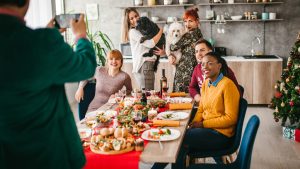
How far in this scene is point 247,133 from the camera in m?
2.39

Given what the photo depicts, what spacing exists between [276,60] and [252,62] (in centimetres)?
37

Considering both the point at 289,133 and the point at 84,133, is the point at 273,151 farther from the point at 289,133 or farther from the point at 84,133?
the point at 84,133

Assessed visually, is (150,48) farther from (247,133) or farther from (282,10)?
→ (282,10)

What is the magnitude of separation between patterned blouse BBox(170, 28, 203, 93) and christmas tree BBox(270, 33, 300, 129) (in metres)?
1.21

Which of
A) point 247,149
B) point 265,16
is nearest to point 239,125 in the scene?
point 247,149

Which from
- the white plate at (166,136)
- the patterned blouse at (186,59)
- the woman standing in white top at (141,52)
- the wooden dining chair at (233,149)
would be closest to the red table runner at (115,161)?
the white plate at (166,136)

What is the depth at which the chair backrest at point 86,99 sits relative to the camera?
3807mm

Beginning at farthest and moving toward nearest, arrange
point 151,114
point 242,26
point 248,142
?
1. point 242,26
2. point 151,114
3. point 248,142

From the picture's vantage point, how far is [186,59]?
169 inches

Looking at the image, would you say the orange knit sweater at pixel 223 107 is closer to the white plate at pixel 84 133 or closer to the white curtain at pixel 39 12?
the white plate at pixel 84 133

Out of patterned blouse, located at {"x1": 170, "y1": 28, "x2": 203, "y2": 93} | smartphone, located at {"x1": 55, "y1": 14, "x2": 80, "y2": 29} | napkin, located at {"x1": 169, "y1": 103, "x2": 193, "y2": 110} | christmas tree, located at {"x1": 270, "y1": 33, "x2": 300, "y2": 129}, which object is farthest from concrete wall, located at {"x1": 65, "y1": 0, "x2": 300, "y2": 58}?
smartphone, located at {"x1": 55, "y1": 14, "x2": 80, "y2": 29}

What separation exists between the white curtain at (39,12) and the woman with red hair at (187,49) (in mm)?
2616

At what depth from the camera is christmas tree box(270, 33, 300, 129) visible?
4531 mm

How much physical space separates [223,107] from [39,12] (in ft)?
13.6
